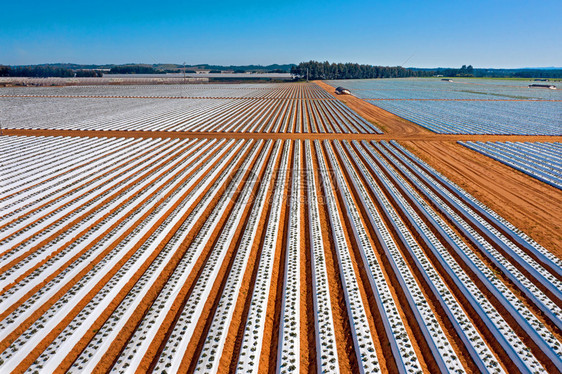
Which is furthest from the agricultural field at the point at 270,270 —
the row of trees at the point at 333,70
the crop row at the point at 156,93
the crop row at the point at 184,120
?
the row of trees at the point at 333,70

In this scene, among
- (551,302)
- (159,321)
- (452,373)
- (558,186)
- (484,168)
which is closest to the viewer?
(452,373)

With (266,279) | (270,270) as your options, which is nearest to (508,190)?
(270,270)

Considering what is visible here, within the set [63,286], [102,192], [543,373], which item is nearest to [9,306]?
[63,286]

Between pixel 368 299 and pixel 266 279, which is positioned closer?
pixel 368 299

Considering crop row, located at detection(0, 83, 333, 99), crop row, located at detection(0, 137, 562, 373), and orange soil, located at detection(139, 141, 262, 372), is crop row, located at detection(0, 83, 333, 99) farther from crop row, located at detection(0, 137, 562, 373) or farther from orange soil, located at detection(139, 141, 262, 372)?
orange soil, located at detection(139, 141, 262, 372)

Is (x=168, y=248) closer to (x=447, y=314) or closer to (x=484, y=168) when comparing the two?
(x=447, y=314)

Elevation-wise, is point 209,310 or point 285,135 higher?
point 285,135

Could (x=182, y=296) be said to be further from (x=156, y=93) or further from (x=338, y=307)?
(x=156, y=93)

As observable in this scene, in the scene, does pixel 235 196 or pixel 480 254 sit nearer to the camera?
pixel 480 254

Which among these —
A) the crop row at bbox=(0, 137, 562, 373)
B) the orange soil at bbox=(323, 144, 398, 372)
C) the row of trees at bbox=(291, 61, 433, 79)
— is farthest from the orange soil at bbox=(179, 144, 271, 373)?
the row of trees at bbox=(291, 61, 433, 79)
